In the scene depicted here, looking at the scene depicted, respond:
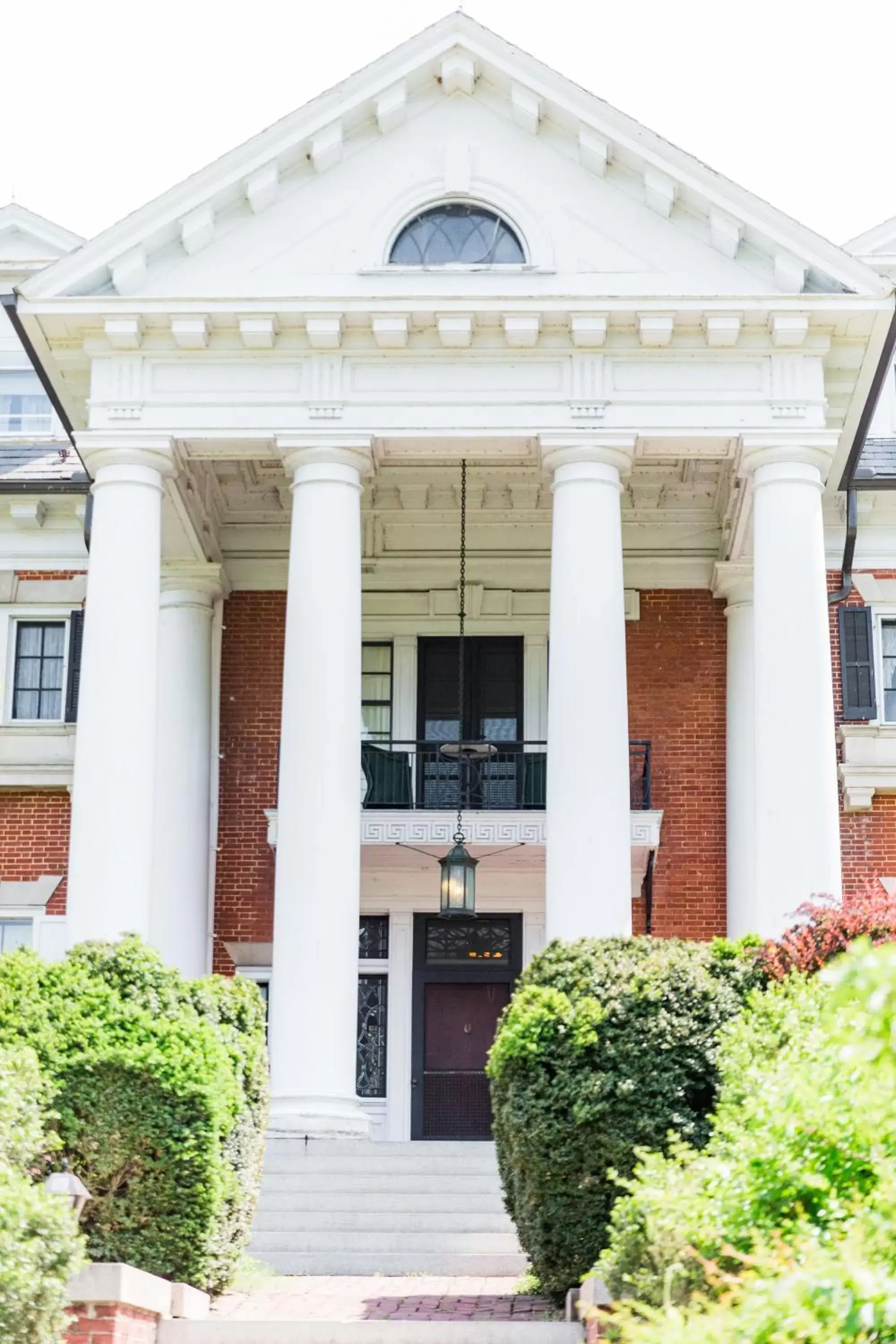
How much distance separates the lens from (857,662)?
1000 inches

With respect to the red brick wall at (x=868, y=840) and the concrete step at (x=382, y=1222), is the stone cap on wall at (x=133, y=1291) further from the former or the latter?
the red brick wall at (x=868, y=840)

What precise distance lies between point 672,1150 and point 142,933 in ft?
31.0

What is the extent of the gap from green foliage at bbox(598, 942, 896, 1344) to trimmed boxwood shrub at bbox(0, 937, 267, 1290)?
8.82 feet

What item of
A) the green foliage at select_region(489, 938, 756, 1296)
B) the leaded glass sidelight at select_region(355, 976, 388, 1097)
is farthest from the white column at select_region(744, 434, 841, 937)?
the leaded glass sidelight at select_region(355, 976, 388, 1097)

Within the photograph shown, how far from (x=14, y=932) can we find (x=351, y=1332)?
13.9 meters

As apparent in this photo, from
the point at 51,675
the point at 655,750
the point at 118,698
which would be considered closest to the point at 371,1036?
the point at 655,750

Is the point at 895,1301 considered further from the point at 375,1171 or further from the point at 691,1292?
the point at 375,1171

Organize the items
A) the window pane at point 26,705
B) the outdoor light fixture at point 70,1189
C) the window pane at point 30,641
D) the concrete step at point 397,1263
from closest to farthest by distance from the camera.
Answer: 1. the outdoor light fixture at point 70,1189
2. the concrete step at point 397,1263
3. the window pane at point 26,705
4. the window pane at point 30,641

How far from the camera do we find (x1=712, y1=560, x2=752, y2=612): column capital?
82.6ft

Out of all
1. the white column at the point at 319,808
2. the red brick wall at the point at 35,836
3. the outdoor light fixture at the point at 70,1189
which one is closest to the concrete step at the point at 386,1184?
the white column at the point at 319,808

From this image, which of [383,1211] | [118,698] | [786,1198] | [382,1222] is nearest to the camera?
[786,1198]

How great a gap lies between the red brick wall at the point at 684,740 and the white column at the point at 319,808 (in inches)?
229

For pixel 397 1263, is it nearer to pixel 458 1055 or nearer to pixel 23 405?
pixel 458 1055

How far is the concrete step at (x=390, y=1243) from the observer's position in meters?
16.2
